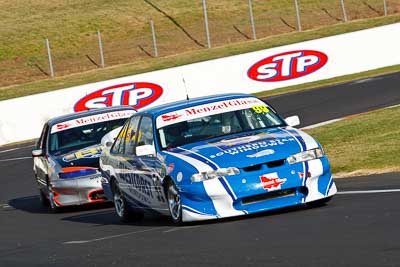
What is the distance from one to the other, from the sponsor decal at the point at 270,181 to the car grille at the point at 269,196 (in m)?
0.09

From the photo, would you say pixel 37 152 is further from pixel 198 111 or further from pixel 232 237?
pixel 232 237

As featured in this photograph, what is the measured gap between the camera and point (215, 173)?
35.3 ft

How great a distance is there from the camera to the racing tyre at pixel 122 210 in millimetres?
12914

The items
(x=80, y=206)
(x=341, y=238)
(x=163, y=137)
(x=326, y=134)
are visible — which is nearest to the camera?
(x=341, y=238)

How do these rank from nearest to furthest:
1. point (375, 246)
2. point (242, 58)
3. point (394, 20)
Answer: point (375, 246) → point (242, 58) → point (394, 20)

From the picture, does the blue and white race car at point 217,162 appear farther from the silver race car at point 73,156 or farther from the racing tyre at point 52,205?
the racing tyre at point 52,205

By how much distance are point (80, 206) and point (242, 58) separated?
60.8ft

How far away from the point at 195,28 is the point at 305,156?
4001cm

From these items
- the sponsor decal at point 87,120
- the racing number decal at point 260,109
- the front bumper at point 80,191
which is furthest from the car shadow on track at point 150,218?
the sponsor decal at point 87,120

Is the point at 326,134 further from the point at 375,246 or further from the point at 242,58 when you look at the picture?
the point at 242,58

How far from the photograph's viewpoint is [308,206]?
37.5 ft

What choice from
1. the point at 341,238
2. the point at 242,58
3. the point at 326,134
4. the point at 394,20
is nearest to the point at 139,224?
the point at 341,238

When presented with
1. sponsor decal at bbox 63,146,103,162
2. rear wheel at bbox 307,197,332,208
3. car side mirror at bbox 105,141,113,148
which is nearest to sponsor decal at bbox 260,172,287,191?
rear wheel at bbox 307,197,332,208

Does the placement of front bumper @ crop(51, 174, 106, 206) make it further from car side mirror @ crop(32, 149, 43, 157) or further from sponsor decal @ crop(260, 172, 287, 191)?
sponsor decal @ crop(260, 172, 287, 191)
